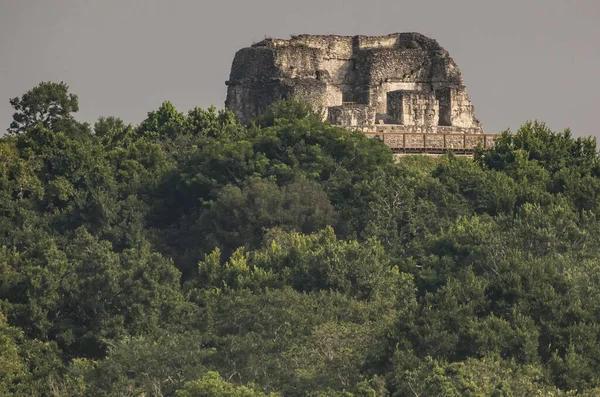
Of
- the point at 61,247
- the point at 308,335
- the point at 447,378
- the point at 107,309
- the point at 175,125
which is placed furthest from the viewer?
the point at 175,125

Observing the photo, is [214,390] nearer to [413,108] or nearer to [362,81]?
[413,108]

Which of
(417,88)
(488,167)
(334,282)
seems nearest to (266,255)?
(334,282)

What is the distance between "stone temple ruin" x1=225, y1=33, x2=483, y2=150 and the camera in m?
64.0

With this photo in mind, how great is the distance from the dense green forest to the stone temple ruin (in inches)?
46.5

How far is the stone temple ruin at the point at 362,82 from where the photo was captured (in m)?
64.0

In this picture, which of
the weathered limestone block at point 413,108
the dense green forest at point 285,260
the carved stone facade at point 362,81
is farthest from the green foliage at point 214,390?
the weathered limestone block at point 413,108

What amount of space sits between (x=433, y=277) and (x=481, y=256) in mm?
1213

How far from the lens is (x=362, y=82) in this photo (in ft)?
216

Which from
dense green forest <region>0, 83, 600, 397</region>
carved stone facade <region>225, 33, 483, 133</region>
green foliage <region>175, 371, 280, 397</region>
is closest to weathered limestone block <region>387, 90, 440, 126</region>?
carved stone facade <region>225, 33, 483, 133</region>

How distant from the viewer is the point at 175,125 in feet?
216

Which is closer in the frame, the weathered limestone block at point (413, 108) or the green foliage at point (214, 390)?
the green foliage at point (214, 390)

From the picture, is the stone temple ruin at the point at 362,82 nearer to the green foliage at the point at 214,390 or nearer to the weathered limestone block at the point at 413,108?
the weathered limestone block at the point at 413,108

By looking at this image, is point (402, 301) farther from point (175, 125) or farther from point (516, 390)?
point (175, 125)

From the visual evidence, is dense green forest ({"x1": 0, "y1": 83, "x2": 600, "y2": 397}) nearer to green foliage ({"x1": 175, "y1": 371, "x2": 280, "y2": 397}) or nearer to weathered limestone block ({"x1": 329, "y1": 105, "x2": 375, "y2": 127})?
green foliage ({"x1": 175, "y1": 371, "x2": 280, "y2": 397})
